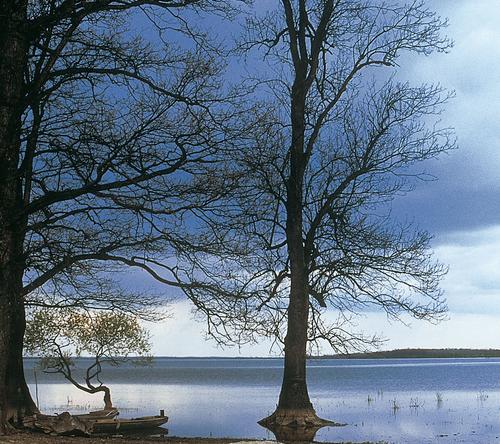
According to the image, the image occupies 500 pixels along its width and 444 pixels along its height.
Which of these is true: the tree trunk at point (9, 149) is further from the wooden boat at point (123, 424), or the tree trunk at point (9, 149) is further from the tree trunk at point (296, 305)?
the wooden boat at point (123, 424)

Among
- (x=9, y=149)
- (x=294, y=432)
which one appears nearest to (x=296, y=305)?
(x=294, y=432)

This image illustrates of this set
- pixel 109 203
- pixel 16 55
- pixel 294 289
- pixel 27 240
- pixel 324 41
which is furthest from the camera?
pixel 324 41

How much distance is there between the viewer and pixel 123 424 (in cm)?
3180

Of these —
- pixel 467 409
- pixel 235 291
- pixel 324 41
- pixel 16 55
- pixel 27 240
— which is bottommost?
pixel 467 409

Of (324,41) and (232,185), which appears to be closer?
(232,185)

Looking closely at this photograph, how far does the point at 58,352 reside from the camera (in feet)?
112

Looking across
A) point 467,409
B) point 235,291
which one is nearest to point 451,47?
point 235,291

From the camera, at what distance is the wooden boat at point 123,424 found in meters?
30.6

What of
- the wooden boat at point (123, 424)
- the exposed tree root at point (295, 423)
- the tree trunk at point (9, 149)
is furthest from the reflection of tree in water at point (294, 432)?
the tree trunk at point (9, 149)

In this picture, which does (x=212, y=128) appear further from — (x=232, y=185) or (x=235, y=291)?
(x=235, y=291)

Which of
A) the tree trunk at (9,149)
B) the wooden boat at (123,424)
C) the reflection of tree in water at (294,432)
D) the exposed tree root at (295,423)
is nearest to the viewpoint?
the tree trunk at (9,149)

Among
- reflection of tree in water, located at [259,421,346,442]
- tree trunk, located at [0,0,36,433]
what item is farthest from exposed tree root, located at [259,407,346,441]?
tree trunk, located at [0,0,36,433]

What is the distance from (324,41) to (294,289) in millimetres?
8924

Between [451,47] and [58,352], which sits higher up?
[451,47]
